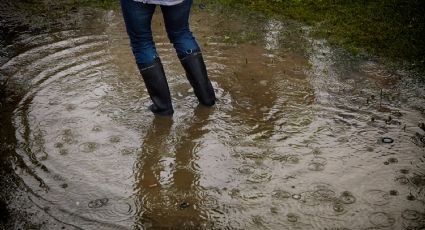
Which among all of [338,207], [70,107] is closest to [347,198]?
[338,207]

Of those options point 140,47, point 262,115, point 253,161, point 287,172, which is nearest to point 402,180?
point 287,172

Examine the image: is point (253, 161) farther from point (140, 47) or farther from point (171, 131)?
point (140, 47)

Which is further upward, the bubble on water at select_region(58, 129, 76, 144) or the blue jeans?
the blue jeans

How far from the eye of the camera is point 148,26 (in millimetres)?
3727

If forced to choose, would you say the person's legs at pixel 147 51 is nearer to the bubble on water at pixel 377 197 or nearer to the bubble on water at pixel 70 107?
the bubble on water at pixel 70 107

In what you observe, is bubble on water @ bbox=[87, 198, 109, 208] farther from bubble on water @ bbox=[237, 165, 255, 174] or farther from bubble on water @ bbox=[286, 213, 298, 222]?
bubble on water @ bbox=[286, 213, 298, 222]

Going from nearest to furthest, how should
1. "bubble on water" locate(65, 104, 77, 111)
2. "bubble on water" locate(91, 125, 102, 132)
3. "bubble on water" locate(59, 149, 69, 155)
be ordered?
1. "bubble on water" locate(59, 149, 69, 155)
2. "bubble on water" locate(91, 125, 102, 132)
3. "bubble on water" locate(65, 104, 77, 111)

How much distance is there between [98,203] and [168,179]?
0.53m

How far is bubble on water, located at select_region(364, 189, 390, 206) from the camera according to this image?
2.96 m

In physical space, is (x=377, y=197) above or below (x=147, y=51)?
below

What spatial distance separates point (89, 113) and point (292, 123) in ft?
5.97

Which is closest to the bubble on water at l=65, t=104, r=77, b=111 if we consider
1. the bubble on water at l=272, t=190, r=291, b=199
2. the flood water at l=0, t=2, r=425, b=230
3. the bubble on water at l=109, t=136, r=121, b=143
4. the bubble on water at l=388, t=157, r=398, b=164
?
the flood water at l=0, t=2, r=425, b=230

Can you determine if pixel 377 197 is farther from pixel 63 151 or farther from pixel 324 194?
pixel 63 151

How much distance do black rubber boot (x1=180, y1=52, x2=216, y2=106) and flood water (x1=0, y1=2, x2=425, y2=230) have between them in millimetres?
115
